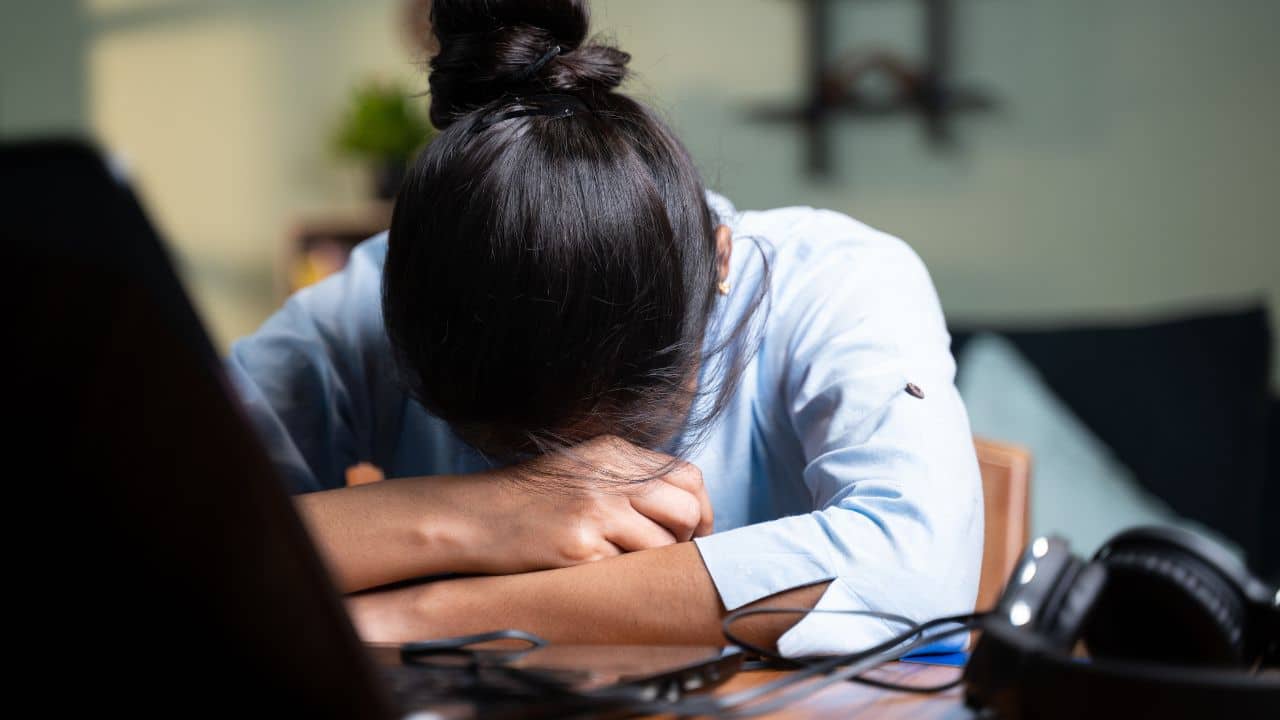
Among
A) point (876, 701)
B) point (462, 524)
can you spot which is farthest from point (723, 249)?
point (876, 701)

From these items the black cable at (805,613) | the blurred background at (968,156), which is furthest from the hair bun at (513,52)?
the blurred background at (968,156)

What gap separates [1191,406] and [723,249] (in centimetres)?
160

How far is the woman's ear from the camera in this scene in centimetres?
80

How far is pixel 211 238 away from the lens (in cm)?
302

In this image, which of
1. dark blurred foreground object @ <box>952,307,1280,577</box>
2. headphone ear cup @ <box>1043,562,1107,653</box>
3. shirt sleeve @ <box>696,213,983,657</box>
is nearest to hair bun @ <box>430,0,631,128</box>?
shirt sleeve @ <box>696,213,983,657</box>

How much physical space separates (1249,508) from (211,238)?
266 cm

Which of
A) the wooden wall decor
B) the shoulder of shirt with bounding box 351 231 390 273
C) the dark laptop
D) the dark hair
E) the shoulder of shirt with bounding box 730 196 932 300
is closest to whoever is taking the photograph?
the dark laptop

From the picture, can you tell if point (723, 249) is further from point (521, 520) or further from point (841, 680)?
point (841, 680)

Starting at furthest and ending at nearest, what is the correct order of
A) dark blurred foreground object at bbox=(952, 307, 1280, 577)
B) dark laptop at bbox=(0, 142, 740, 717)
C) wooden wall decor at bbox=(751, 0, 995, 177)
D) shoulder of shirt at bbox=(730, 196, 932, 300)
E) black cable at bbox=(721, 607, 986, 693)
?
wooden wall decor at bbox=(751, 0, 995, 177)
dark blurred foreground object at bbox=(952, 307, 1280, 577)
shoulder of shirt at bbox=(730, 196, 932, 300)
black cable at bbox=(721, 607, 986, 693)
dark laptop at bbox=(0, 142, 740, 717)

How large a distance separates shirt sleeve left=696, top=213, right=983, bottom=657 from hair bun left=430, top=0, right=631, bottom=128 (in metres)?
0.26

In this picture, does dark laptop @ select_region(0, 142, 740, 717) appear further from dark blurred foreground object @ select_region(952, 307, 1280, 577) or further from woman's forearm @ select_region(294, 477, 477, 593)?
dark blurred foreground object @ select_region(952, 307, 1280, 577)

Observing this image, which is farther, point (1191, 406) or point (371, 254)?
point (1191, 406)

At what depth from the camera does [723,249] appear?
0.82 meters

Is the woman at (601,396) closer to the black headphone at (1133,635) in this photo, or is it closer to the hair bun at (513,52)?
the hair bun at (513,52)
